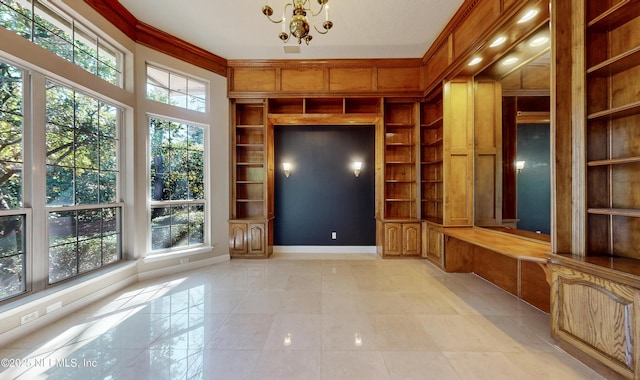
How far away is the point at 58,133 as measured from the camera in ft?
7.75

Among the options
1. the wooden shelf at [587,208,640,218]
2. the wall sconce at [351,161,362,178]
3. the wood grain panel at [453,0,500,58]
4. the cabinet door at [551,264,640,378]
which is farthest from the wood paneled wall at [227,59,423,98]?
the cabinet door at [551,264,640,378]

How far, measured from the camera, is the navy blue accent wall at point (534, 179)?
7.20 ft

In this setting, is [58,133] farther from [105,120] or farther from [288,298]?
[288,298]

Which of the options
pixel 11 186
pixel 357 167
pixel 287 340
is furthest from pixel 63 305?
pixel 357 167

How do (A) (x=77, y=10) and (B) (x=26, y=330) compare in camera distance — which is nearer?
(B) (x=26, y=330)

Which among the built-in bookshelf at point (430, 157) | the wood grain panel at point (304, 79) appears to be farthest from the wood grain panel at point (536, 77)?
the wood grain panel at point (304, 79)

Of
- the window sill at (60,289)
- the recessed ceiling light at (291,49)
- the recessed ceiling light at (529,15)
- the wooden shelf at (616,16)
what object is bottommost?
the window sill at (60,289)

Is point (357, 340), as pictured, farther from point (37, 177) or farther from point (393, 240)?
point (37, 177)

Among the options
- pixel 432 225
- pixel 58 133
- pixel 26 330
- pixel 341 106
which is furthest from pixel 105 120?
pixel 432 225

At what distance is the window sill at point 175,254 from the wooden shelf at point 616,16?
488 centimetres

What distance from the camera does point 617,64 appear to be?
1592 mm

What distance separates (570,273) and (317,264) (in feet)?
9.73

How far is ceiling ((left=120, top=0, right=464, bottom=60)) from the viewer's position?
8.95 feet

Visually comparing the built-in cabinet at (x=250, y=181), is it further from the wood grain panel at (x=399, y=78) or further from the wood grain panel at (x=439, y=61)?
the wood grain panel at (x=439, y=61)
